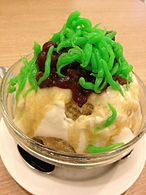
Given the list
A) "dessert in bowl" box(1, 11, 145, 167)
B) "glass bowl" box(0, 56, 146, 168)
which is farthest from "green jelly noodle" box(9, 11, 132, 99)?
"glass bowl" box(0, 56, 146, 168)

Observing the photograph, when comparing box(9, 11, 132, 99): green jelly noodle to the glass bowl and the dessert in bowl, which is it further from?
the glass bowl

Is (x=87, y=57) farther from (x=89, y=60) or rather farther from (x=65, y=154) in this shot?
(x=65, y=154)

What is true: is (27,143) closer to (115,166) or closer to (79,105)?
(79,105)

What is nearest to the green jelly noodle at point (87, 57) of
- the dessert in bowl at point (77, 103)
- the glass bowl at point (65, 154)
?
the dessert in bowl at point (77, 103)

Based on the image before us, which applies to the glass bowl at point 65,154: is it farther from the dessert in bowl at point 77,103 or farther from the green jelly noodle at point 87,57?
the green jelly noodle at point 87,57

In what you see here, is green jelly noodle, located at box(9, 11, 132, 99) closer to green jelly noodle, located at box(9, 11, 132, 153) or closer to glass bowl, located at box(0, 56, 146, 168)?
green jelly noodle, located at box(9, 11, 132, 153)

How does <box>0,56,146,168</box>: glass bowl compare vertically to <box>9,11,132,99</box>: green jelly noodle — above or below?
below

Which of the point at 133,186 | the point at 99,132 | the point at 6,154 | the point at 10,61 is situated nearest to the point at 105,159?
the point at 99,132

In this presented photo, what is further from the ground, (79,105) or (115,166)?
(79,105)

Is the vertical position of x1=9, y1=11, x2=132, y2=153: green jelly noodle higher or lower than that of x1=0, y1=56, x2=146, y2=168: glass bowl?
higher
